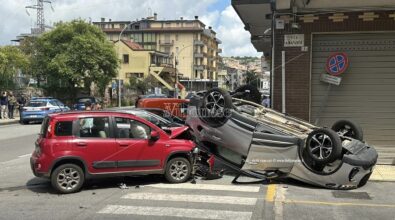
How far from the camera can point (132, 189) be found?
9.80 metres

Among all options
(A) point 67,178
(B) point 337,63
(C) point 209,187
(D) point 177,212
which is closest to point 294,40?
(B) point 337,63

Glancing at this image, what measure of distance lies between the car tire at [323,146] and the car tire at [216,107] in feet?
5.99

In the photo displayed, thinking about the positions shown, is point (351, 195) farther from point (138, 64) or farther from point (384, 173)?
point (138, 64)

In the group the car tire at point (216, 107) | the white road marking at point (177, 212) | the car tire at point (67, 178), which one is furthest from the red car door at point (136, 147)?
the white road marking at point (177, 212)

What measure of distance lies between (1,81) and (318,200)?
32.9m

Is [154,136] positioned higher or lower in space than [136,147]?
higher

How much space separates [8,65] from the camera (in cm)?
3856

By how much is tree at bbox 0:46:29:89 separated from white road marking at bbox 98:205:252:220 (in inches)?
1264

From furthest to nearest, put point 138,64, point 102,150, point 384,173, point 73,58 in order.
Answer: point 138,64
point 73,58
point 384,173
point 102,150

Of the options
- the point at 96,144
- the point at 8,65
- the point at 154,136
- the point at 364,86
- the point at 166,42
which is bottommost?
the point at 96,144

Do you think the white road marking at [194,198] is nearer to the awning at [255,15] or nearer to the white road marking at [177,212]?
the white road marking at [177,212]

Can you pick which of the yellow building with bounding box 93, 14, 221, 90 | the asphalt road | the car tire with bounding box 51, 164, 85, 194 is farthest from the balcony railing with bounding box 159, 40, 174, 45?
the car tire with bounding box 51, 164, 85, 194

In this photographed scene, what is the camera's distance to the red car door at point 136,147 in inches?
390

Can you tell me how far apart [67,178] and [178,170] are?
2225 mm
